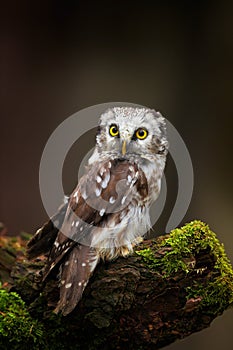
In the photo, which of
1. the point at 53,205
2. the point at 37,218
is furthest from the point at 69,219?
the point at 37,218

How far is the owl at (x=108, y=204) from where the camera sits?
114 cm

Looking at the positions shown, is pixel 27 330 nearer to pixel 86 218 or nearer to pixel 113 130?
pixel 86 218

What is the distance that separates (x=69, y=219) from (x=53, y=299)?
0.19 meters

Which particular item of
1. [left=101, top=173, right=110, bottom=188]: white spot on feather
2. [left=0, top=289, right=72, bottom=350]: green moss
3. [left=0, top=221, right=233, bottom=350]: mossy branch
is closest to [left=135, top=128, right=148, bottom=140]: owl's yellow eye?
[left=101, top=173, right=110, bottom=188]: white spot on feather

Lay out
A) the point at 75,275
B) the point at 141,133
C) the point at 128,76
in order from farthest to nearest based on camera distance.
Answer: the point at 128,76 → the point at 141,133 → the point at 75,275

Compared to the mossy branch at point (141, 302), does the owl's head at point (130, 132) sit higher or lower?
higher

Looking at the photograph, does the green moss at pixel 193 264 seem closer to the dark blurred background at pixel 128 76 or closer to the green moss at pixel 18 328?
the green moss at pixel 18 328

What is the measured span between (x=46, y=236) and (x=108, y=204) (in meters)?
0.20

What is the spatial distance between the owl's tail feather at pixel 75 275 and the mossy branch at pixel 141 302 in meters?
0.03

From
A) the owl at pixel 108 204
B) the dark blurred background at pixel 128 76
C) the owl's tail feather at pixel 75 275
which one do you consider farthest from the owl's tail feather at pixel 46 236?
the dark blurred background at pixel 128 76

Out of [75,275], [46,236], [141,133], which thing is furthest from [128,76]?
[75,275]

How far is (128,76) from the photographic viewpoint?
2.14m

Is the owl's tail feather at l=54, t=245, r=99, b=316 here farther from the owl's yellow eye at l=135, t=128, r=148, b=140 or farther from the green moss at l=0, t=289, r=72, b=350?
the owl's yellow eye at l=135, t=128, r=148, b=140

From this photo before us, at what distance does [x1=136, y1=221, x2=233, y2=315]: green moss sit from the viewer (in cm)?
115
